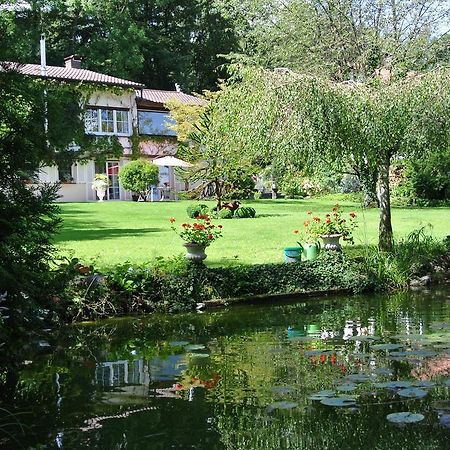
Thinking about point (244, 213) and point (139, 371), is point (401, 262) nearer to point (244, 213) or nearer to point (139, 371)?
point (139, 371)

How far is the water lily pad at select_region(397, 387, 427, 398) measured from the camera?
598 centimetres

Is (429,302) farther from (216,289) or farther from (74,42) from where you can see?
(74,42)

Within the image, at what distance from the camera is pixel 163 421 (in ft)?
18.6

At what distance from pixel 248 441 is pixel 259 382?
1.62m

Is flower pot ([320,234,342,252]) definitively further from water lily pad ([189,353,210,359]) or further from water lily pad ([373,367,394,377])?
water lily pad ([373,367,394,377])

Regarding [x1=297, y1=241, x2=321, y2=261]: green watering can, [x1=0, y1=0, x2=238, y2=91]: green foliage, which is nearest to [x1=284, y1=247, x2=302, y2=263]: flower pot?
[x1=297, y1=241, x2=321, y2=261]: green watering can

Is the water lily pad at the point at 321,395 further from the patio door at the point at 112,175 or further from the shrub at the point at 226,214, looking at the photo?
the patio door at the point at 112,175

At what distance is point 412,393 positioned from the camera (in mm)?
6035

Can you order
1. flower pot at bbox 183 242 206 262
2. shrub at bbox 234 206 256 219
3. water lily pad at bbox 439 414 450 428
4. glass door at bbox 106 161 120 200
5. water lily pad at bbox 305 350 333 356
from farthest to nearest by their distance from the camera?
1. glass door at bbox 106 161 120 200
2. shrub at bbox 234 206 256 219
3. flower pot at bbox 183 242 206 262
4. water lily pad at bbox 305 350 333 356
5. water lily pad at bbox 439 414 450 428

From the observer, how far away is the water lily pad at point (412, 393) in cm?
598

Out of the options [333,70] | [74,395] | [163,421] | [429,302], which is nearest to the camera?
[163,421]

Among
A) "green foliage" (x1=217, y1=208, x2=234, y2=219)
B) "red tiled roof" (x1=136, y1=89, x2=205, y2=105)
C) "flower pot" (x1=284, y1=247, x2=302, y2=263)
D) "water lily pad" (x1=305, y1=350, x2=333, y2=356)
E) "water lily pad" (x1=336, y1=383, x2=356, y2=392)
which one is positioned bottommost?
"water lily pad" (x1=305, y1=350, x2=333, y2=356)

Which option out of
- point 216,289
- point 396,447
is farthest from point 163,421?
point 216,289

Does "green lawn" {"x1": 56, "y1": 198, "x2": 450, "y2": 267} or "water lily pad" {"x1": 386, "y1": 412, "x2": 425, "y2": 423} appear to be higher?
"green lawn" {"x1": 56, "y1": 198, "x2": 450, "y2": 267}
